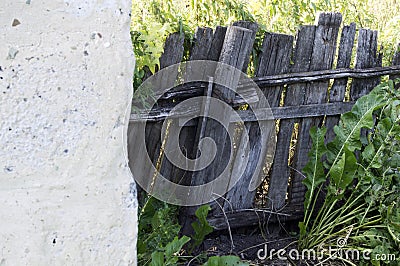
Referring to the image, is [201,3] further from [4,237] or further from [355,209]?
[4,237]

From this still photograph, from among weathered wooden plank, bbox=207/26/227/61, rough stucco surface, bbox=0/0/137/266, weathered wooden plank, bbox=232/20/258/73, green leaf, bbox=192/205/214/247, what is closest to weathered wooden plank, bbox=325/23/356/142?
weathered wooden plank, bbox=232/20/258/73

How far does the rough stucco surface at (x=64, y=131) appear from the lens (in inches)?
37.4

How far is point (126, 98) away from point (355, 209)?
9.06 ft

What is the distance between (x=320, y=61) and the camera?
3.58 meters

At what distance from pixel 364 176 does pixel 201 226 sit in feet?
3.43

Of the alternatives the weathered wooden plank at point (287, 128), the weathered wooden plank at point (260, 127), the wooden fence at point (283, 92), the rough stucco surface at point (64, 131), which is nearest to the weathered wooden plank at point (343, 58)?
the wooden fence at point (283, 92)

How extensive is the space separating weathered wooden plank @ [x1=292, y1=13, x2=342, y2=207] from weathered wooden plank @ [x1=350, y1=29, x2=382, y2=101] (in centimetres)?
21

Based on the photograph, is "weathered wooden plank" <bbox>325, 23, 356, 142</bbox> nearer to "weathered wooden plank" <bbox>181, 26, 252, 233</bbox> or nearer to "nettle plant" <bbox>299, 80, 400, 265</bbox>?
"nettle plant" <bbox>299, 80, 400, 265</bbox>

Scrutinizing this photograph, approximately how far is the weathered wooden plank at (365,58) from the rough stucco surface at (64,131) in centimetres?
293

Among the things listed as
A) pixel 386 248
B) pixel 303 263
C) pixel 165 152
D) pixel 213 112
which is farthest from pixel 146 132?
pixel 386 248

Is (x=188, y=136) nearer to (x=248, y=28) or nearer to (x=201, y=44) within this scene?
(x=201, y=44)

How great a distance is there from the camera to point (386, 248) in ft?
10.8

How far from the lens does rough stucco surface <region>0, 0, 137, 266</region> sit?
950mm

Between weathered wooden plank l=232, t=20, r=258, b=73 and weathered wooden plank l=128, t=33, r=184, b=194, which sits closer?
weathered wooden plank l=128, t=33, r=184, b=194
